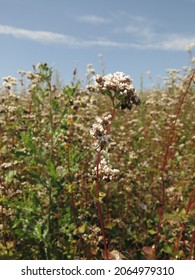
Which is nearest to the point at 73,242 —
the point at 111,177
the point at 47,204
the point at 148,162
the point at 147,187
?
the point at 47,204

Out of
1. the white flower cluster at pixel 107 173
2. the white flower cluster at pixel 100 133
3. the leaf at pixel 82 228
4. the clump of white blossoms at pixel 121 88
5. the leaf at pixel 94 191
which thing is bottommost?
the leaf at pixel 82 228

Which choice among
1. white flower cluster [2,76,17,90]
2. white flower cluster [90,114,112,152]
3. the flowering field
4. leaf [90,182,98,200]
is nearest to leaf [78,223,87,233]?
the flowering field

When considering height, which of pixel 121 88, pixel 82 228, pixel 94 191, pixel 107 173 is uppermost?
pixel 121 88

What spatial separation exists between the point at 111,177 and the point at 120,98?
0.64 m

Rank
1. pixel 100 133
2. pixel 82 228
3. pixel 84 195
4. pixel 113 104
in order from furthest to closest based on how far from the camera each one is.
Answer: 1. pixel 84 195
2. pixel 82 228
3. pixel 113 104
4. pixel 100 133

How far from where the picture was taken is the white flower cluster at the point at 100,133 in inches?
106

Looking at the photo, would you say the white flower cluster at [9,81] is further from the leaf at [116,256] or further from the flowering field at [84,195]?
the leaf at [116,256]

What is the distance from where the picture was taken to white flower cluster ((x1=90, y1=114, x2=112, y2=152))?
2699 millimetres

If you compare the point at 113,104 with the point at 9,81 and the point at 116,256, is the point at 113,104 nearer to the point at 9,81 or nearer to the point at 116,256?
the point at 116,256

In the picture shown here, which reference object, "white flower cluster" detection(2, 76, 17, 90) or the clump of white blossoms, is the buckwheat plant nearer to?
the clump of white blossoms

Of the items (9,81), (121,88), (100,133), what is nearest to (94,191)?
(100,133)

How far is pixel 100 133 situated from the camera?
9.04ft

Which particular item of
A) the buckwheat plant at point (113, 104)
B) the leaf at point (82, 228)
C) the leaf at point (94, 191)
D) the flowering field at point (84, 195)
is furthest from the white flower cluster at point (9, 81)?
the leaf at point (94, 191)
